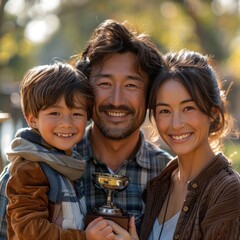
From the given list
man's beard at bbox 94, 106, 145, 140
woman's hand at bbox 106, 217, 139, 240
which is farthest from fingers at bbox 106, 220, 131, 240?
man's beard at bbox 94, 106, 145, 140

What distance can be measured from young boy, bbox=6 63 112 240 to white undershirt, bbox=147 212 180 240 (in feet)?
1.17

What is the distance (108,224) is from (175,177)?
2.15ft

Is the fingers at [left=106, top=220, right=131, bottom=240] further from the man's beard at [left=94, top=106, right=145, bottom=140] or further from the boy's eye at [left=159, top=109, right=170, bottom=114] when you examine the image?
the man's beard at [left=94, top=106, right=145, bottom=140]

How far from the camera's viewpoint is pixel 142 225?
4.59 meters

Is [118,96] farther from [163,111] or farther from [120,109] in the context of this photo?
[163,111]

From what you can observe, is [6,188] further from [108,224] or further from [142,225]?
[142,225]

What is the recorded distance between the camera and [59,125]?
14.0ft

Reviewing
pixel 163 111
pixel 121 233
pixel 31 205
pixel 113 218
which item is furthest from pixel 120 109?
pixel 31 205

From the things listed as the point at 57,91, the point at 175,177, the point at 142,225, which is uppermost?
the point at 57,91

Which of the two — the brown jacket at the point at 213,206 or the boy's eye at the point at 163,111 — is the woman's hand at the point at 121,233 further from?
the boy's eye at the point at 163,111

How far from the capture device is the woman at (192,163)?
402cm

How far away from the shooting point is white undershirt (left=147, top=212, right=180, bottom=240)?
Answer: 14.2ft

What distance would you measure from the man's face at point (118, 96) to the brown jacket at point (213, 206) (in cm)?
93

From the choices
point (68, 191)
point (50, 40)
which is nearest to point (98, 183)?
point (68, 191)
